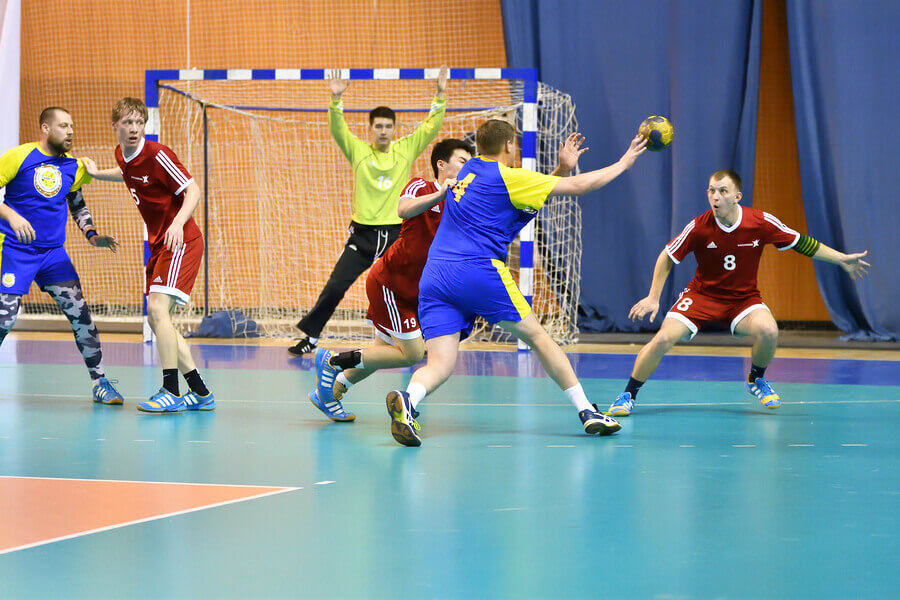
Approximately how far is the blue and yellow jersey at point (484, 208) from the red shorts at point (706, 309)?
58.3 inches

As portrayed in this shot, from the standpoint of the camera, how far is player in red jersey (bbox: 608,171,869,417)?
5.71m

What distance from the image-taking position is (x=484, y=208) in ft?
15.2

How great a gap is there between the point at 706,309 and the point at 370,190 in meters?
3.29

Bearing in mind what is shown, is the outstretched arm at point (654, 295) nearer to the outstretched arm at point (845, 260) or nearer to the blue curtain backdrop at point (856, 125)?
the outstretched arm at point (845, 260)

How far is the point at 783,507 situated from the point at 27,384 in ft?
16.1

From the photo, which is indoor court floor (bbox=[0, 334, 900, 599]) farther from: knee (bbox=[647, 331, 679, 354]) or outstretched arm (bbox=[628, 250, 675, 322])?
outstretched arm (bbox=[628, 250, 675, 322])

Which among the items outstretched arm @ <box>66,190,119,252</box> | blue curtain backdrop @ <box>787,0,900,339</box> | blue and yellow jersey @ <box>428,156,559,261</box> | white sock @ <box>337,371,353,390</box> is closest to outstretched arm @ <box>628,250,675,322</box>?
blue and yellow jersey @ <box>428,156,559,261</box>

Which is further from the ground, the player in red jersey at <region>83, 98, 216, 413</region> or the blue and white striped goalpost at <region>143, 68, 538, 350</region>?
the blue and white striped goalpost at <region>143, 68, 538, 350</region>

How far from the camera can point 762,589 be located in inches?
99.0

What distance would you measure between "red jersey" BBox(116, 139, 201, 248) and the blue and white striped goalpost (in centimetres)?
378

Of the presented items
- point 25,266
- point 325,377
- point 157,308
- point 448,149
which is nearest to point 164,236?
point 157,308

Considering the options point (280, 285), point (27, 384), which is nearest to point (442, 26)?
point (280, 285)

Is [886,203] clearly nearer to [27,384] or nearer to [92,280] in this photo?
[27,384]

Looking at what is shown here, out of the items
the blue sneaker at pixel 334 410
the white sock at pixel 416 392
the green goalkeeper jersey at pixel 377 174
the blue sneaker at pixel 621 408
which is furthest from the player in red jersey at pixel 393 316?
the green goalkeeper jersey at pixel 377 174
